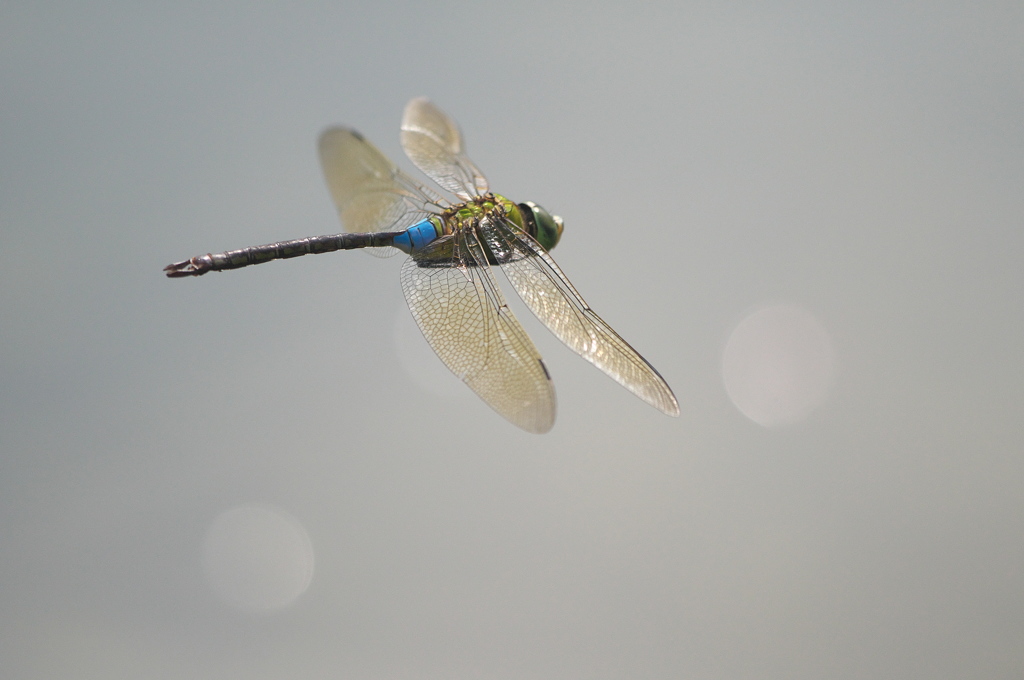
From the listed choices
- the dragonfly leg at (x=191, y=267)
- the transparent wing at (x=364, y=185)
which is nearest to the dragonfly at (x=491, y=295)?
the dragonfly leg at (x=191, y=267)

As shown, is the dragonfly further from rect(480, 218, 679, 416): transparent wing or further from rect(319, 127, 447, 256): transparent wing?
rect(319, 127, 447, 256): transparent wing

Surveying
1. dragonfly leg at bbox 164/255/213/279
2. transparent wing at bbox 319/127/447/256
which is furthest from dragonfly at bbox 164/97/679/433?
transparent wing at bbox 319/127/447/256

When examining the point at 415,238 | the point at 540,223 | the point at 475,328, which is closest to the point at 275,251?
the point at 415,238

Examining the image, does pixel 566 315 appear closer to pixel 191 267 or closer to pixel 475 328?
pixel 475 328

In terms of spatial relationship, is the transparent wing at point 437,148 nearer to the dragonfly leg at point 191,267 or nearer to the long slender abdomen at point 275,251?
the long slender abdomen at point 275,251

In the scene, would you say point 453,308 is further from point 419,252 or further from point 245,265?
point 245,265
